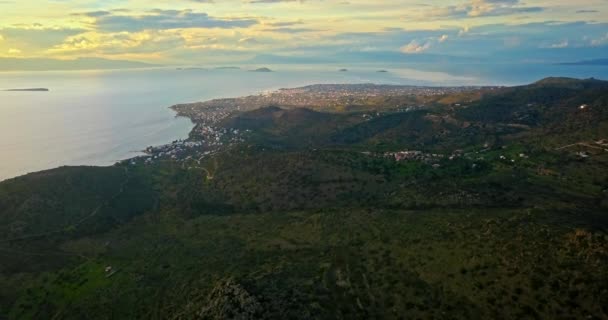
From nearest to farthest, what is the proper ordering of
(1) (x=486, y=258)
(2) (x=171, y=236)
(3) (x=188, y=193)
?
(1) (x=486, y=258), (2) (x=171, y=236), (3) (x=188, y=193)

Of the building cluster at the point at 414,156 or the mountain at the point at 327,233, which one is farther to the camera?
the building cluster at the point at 414,156

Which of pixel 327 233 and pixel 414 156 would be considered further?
pixel 414 156

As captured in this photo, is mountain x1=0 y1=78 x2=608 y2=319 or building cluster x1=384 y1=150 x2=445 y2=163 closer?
mountain x1=0 y1=78 x2=608 y2=319

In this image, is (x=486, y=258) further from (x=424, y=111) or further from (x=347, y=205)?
(x=424, y=111)

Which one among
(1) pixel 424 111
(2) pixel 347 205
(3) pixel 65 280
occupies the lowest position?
(3) pixel 65 280

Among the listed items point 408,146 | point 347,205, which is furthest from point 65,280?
point 408,146

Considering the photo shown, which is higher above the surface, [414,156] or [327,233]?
[414,156]

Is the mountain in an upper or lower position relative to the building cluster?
lower

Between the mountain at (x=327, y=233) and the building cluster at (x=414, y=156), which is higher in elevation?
the building cluster at (x=414, y=156)
